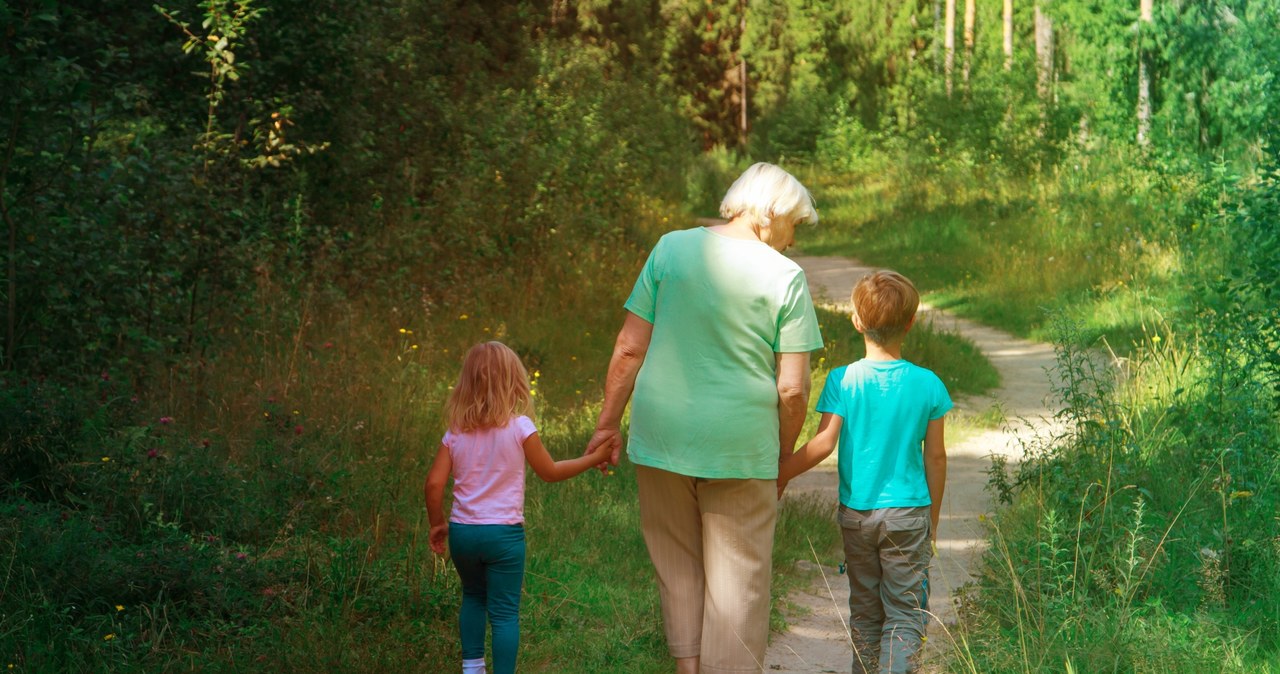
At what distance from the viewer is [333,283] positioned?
31.8 feet

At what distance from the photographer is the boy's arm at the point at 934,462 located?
4.19 m

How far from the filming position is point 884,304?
13.6ft

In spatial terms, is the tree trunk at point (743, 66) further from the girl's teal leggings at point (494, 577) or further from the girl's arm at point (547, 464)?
the girl's teal leggings at point (494, 577)

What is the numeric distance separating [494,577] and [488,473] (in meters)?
0.35

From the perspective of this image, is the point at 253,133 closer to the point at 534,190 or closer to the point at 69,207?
the point at 69,207

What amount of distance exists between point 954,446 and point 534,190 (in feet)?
17.9

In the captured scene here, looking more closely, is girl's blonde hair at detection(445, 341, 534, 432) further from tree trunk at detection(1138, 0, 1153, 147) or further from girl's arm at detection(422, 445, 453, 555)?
tree trunk at detection(1138, 0, 1153, 147)

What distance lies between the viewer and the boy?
163 inches

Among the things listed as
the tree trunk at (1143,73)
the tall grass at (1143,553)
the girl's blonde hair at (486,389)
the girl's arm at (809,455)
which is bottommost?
the tall grass at (1143,553)

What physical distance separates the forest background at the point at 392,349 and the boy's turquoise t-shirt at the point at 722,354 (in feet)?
3.47

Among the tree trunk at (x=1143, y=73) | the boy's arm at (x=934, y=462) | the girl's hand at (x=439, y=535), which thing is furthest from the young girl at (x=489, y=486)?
the tree trunk at (x=1143, y=73)

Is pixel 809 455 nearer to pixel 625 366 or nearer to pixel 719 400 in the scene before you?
pixel 719 400

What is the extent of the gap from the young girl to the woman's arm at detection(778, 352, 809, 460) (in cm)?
65

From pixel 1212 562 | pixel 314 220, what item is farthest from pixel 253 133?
pixel 1212 562
